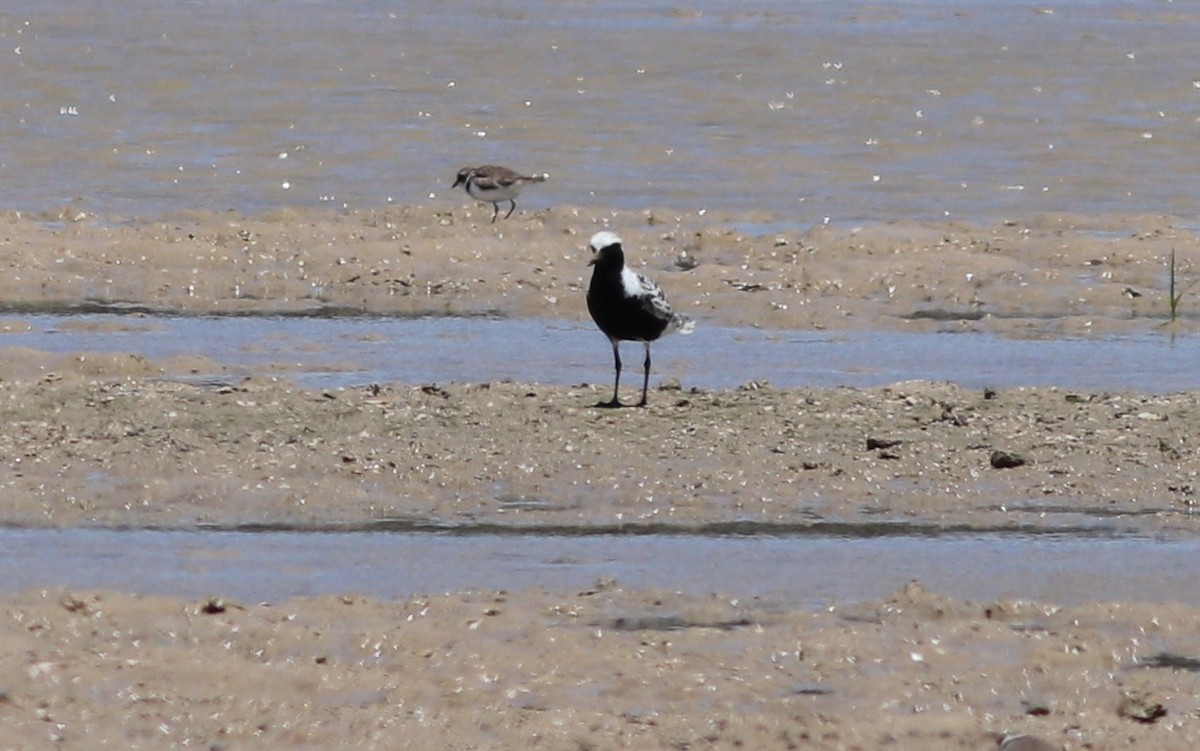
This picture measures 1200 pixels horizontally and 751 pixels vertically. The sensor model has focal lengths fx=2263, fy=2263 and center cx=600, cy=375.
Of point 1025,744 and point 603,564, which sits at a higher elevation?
point 1025,744

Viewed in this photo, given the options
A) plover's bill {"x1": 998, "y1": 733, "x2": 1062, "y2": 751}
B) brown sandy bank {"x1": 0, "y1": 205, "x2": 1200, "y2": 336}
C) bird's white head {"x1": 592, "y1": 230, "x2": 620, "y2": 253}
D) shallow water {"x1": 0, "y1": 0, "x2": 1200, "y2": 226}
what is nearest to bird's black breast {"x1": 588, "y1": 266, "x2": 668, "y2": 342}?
bird's white head {"x1": 592, "y1": 230, "x2": 620, "y2": 253}

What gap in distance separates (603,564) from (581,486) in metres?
1.05

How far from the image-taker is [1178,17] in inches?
1246

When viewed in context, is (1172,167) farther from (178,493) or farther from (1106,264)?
(178,493)

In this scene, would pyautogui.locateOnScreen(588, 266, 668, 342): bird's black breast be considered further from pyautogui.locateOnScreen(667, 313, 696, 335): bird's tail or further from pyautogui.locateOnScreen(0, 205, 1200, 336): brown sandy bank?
pyautogui.locateOnScreen(0, 205, 1200, 336): brown sandy bank

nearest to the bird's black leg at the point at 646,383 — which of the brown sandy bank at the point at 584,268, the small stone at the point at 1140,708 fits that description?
the brown sandy bank at the point at 584,268

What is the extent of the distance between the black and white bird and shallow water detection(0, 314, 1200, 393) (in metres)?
0.59

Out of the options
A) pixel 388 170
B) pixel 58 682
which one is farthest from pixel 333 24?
pixel 58 682

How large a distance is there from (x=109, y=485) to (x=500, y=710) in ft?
9.85

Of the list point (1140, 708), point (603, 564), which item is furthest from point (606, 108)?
point (1140, 708)

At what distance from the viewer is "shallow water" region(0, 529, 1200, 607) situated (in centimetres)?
750

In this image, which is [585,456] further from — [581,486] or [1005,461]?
[1005,461]

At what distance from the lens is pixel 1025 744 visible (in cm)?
581

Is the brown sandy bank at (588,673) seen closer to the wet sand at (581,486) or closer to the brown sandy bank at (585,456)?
the wet sand at (581,486)
